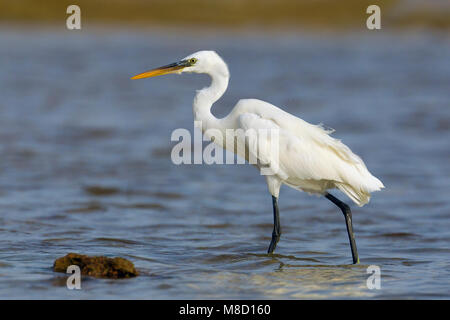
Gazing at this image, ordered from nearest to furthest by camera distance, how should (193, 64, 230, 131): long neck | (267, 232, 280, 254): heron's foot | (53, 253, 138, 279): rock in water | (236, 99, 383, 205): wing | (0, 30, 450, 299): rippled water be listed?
(53, 253, 138, 279): rock in water
(0, 30, 450, 299): rippled water
(236, 99, 383, 205): wing
(193, 64, 230, 131): long neck
(267, 232, 280, 254): heron's foot

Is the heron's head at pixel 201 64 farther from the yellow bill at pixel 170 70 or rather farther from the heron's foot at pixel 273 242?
the heron's foot at pixel 273 242

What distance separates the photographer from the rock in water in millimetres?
6730

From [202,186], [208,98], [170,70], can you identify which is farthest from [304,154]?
[202,186]

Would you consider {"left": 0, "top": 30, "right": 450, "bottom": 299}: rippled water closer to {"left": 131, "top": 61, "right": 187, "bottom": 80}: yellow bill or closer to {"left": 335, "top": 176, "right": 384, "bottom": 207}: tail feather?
{"left": 335, "top": 176, "right": 384, "bottom": 207}: tail feather

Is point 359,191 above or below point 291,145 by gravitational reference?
below

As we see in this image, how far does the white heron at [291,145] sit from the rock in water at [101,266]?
66.8 inches

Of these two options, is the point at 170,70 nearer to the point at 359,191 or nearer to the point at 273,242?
the point at 273,242

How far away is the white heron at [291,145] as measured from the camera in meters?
7.54

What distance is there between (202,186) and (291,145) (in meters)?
4.63

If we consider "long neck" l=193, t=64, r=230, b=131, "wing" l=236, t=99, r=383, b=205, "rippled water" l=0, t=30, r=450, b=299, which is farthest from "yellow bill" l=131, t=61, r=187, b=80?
"rippled water" l=0, t=30, r=450, b=299

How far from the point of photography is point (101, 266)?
6.75 m

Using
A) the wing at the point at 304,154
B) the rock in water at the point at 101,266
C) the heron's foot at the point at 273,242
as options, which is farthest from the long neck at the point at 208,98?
the rock in water at the point at 101,266

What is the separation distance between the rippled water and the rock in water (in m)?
0.12
